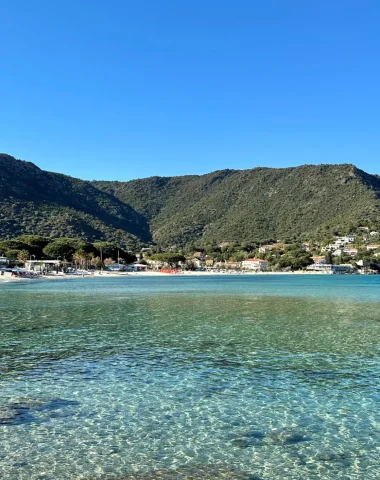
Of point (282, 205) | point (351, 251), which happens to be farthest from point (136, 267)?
point (351, 251)

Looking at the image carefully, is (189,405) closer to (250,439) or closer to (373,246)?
(250,439)

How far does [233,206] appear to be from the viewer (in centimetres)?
18738

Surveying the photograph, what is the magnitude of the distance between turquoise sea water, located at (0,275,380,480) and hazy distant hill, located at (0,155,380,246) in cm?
12130

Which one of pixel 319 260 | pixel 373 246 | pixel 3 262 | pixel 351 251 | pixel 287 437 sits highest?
pixel 373 246

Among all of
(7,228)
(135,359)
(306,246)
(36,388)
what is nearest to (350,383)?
(135,359)

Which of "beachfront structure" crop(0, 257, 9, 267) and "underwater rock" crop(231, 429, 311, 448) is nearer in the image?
"underwater rock" crop(231, 429, 311, 448)

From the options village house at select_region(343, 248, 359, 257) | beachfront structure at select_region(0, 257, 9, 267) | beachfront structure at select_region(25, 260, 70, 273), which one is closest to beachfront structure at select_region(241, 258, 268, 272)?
village house at select_region(343, 248, 359, 257)

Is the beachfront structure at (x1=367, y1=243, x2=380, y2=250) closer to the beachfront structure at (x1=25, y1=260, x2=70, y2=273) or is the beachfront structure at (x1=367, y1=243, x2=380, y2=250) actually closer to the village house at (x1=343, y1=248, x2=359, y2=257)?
the village house at (x1=343, y1=248, x2=359, y2=257)

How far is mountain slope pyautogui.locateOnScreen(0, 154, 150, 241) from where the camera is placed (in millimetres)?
132625

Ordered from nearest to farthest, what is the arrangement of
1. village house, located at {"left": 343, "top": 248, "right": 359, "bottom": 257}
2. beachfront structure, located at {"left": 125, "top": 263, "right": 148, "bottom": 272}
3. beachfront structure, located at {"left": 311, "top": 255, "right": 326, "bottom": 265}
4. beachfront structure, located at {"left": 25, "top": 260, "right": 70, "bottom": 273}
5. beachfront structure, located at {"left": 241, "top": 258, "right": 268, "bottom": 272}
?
beachfront structure, located at {"left": 25, "top": 260, "right": 70, "bottom": 273} < beachfront structure, located at {"left": 125, "top": 263, "right": 148, "bottom": 272} < beachfront structure, located at {"left": 311, "top": 255, "right": 326, "bottom": 265} < village house, located at {"left": 343, "top": 248, "right": 359, "bottom": 257} < beachfront structure, located at {"left": 241, "top": 258, "right": 268, "bottom": 272}

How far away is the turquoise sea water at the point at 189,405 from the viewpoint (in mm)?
6738

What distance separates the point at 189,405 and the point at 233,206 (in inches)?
7068

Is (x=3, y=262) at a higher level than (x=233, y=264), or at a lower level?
higher

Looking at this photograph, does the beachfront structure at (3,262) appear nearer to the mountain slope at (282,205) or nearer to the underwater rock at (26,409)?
the underwater rock at (26,409)
